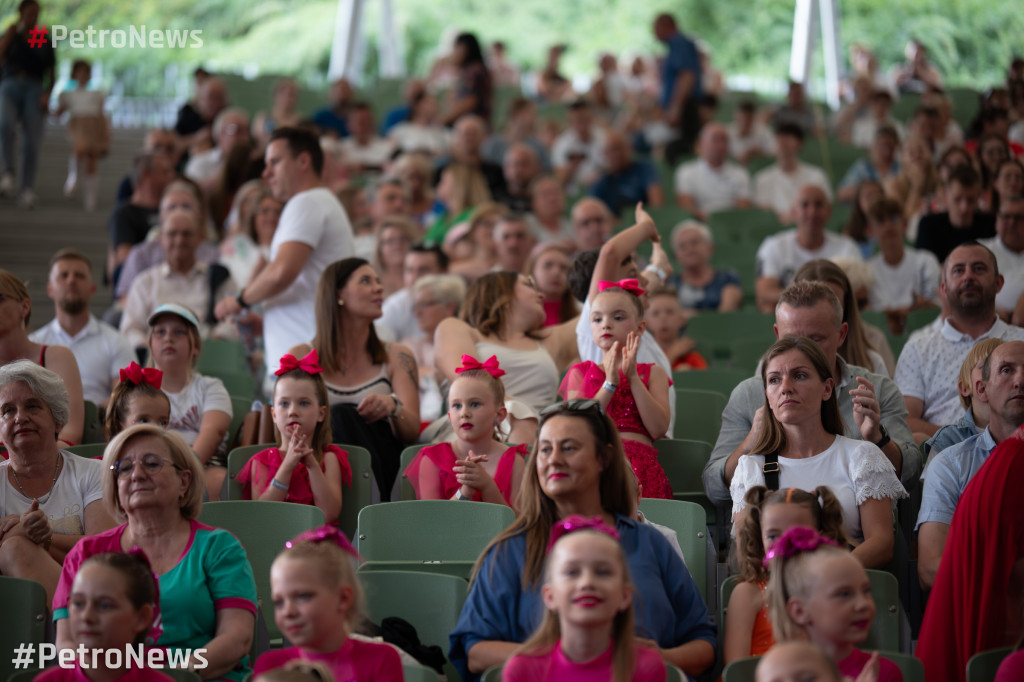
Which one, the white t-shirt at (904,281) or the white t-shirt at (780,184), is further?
the white t-shirt at (780,184)

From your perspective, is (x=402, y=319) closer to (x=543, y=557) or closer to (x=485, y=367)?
(x=485, y=367)

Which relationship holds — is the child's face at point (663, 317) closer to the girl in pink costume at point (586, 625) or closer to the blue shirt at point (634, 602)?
the blue shirt at point (634, 602)

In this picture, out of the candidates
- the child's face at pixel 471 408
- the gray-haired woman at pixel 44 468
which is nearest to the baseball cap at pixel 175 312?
the gray-haired woman at pixel 44 468

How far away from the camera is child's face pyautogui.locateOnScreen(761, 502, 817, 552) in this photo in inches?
104

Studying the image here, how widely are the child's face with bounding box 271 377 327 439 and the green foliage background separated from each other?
6.46m

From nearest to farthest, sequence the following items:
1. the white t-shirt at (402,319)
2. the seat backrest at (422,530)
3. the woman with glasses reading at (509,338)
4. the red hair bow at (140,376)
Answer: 1. the seat backrest at (422,530)
2. the red hair bow at (140,376)
3. the woman with glasses reading at (509,338)
4. the white t-shirt at (402,319)

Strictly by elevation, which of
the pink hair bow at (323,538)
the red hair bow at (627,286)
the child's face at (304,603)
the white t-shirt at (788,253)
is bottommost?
the child's face at (304,603)

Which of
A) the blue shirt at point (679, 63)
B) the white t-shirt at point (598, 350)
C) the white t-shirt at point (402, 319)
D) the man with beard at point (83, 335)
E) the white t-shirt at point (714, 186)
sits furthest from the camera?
the blue shirt at point (679, 63)

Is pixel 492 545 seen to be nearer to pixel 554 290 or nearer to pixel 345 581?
pixel 345 581

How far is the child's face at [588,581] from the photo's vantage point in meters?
2.17

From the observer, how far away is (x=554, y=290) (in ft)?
16.0

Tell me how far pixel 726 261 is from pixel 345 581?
4956 mm

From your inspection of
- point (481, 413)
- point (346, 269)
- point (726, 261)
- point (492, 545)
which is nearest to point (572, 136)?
point (726, 261)

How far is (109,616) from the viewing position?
2268 mm
